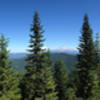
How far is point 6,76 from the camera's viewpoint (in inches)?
719

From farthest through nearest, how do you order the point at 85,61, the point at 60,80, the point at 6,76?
1. the point at 60,80
2. the point at 85,61
3. the point at 6,76

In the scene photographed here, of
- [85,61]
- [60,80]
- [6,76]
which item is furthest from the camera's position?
[60,80]

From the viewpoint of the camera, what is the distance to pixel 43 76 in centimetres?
1853

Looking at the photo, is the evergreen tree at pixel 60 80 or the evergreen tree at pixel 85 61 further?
the evergreen tree at pixel 60 80

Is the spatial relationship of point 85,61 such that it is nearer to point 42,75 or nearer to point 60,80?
point 60,80

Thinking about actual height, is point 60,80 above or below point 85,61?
below

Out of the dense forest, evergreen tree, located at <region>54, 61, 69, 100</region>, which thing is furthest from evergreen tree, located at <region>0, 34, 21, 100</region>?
evergreen tree, located at <region>54, 61, 69, 100</region>

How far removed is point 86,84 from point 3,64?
1679cm

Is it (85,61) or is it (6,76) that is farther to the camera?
(85,61)

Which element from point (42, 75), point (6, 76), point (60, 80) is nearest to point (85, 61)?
point (60, 80)

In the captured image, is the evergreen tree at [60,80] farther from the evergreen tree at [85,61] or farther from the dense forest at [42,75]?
the evergreen tree at [85,61]

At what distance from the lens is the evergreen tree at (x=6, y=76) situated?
18.2 meters

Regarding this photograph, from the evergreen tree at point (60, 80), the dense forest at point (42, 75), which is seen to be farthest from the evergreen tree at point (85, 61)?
the evergreen tree at point (60, 80)

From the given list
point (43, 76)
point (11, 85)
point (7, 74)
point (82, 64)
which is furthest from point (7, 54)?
point (82, 64)
